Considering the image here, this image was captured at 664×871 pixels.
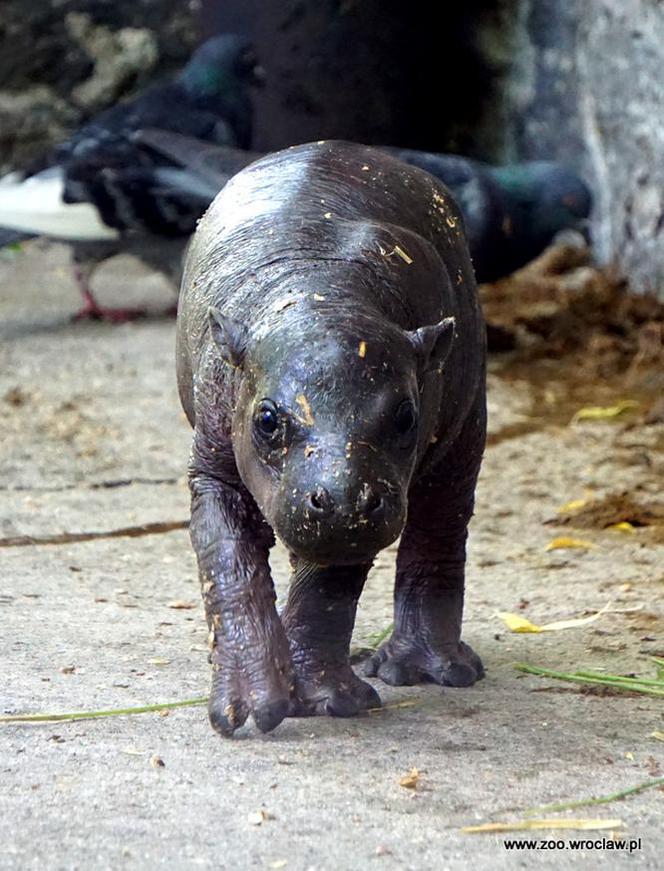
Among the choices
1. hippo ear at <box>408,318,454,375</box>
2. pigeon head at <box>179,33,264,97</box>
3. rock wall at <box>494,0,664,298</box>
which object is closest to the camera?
hippo ear at <box>408,318,454,375</box>

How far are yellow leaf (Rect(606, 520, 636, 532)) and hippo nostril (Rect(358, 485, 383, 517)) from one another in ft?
8.70

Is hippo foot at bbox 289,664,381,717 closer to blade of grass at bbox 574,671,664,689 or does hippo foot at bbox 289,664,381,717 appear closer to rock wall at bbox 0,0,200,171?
blade of grass at bbox 574,671,664,689

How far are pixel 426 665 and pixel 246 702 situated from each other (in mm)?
679

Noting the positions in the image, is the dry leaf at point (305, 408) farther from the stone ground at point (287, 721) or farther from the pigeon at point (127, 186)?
the pigeon at point (127, 186)

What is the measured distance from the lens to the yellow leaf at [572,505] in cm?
559

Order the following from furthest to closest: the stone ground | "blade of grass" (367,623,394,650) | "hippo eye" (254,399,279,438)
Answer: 1. "blade of grass" (367,623,394,650)
2. "hippo eye" (254,399,279,438)
3. the stone ground

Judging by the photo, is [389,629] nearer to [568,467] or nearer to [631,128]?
[568,467]

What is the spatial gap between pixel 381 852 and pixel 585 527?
290 cm

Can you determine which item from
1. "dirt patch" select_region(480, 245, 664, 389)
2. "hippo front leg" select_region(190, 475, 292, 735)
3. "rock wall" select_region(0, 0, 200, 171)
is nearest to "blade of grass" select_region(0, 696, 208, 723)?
"hippo front leg" select_region(190, 475, 292, 735)

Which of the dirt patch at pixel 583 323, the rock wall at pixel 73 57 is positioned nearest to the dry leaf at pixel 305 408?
the dirt patch at pixel 583 323

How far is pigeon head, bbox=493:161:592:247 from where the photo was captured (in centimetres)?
889

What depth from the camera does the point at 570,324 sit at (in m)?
8.56

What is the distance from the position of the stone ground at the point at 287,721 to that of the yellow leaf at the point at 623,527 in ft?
0.22

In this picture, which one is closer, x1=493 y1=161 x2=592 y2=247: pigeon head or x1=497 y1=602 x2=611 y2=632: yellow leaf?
x1=497 y1=602 x2=611 y2=632: yellow leaf
